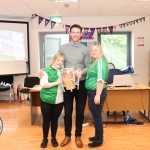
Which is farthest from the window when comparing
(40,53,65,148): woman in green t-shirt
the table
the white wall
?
(40,53,65,148): woman in green t-shirt

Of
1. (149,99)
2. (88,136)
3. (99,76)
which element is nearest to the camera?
(99,76)

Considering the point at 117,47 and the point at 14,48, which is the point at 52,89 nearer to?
the point at 14,48

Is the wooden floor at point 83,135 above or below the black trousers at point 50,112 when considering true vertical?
below

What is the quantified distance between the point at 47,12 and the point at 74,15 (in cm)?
80

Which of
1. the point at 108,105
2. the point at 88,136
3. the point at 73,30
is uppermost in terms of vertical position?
the point at 73,30

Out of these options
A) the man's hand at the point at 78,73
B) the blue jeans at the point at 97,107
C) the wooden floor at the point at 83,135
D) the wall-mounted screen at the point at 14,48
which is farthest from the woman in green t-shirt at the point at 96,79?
the wall-mounted screen at the point at 14,48

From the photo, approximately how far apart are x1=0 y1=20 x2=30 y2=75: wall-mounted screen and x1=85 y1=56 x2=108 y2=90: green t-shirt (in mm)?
3605

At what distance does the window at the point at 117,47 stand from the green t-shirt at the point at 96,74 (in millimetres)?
3727

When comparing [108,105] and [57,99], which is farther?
[108,105]

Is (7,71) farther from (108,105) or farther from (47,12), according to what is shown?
(108,105)

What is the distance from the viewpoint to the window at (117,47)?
5945mm

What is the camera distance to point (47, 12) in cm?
503

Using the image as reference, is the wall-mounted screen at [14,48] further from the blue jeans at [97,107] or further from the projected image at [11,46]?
Answer: the blue jeans at [97,107]

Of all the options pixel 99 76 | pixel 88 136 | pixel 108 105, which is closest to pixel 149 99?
pixel 108 105
